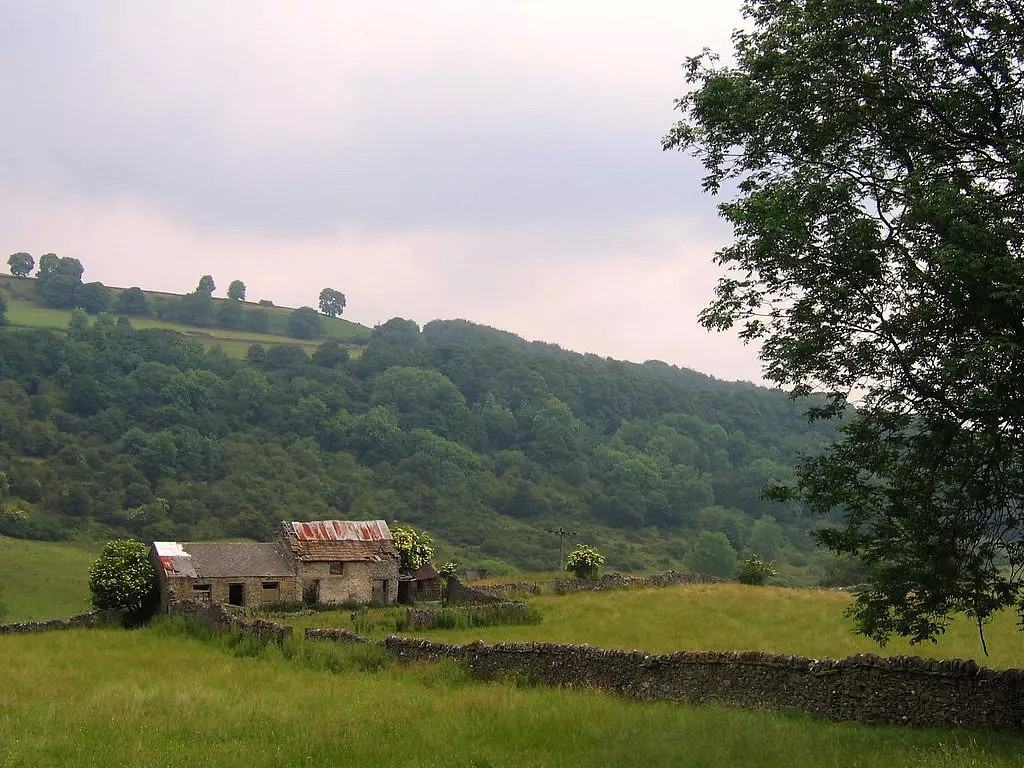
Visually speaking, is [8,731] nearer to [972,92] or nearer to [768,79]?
[768,79]

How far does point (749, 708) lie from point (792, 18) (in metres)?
11.4

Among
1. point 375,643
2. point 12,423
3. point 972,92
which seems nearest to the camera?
point 972,92

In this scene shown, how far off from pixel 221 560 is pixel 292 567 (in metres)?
3.28

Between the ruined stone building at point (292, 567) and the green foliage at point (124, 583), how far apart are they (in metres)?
0.88

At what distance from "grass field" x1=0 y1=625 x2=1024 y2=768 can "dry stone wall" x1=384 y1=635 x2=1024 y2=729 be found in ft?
2.07

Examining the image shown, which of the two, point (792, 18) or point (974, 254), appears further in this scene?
point (792, 18)

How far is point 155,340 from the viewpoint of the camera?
167125 mm

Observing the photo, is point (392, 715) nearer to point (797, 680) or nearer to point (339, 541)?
point (797, 680)

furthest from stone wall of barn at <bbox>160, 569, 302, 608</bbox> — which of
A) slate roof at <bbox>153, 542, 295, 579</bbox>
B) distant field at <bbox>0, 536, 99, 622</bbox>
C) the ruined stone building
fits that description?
distant field at <bbox>0, 536, 99, 622</bbox>

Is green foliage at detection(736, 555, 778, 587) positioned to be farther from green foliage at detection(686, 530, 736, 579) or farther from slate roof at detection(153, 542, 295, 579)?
green foliage at detection(686, 530, 736, 579)

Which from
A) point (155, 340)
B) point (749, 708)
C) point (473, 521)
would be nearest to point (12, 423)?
point (155, 340)

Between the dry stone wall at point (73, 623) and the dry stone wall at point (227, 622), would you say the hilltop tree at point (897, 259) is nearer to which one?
the dry stone wall at point (227, 622)

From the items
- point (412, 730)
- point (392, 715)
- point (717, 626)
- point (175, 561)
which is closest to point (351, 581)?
point (175, 561)

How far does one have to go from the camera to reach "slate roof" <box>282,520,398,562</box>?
47.0 m
